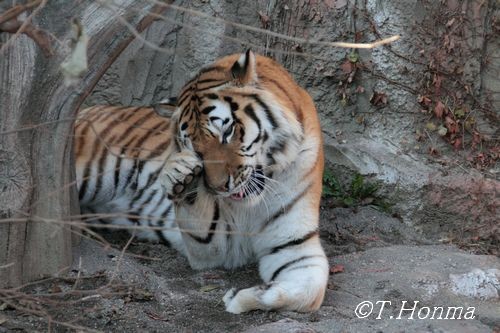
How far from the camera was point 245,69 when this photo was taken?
407 cm

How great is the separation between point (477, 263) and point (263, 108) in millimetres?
1449

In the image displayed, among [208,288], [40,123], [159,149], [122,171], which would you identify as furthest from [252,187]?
[122,171]

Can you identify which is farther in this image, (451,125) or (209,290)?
(451,125)

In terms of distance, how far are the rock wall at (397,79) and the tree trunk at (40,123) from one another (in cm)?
153

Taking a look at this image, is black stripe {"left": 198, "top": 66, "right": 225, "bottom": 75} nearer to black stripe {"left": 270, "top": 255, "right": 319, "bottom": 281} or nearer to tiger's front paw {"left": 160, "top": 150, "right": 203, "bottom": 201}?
tiger's front paw {"left": 160, "top": 150, "right": 203, "bottom": 201}

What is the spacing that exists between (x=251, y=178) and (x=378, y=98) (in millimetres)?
1698

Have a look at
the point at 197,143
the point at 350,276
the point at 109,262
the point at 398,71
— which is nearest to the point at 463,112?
the point at 398,71

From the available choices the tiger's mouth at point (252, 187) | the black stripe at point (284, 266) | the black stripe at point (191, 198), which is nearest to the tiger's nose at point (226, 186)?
the tiger's mouth at point (252, 187)

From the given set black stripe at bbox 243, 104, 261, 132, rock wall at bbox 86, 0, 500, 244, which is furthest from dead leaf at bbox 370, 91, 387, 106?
black stripe at bbox 243, 104, 261, 132

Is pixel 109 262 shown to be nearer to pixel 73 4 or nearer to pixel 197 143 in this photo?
pixel 197 143

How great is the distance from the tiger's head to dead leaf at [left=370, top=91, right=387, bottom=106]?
133 cm

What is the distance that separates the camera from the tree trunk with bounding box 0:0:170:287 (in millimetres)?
3570

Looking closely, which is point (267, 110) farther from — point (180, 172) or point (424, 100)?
point (424, 100)

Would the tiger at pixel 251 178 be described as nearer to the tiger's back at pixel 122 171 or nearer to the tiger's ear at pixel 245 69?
the tiger's ear at pixel 245 69
